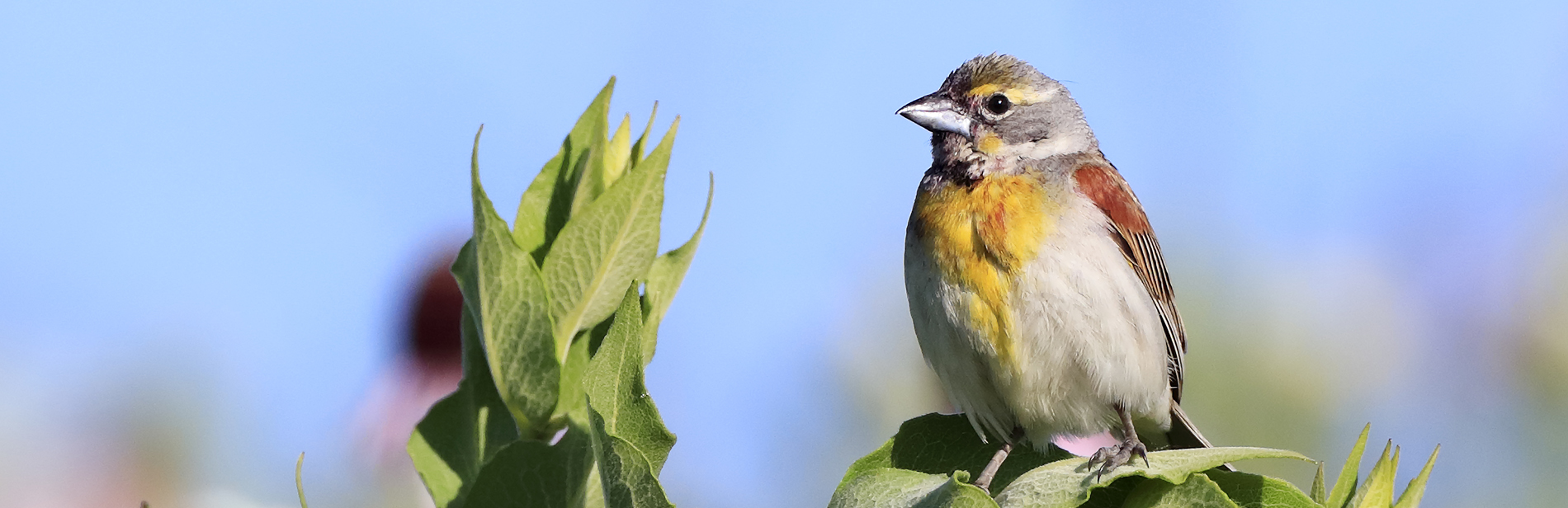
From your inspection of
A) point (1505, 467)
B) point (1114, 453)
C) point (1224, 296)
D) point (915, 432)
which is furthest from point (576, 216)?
point (1505, 467)

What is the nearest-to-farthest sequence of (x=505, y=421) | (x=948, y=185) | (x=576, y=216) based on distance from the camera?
(x=576, y=216), (x=505, y=421), (x=948, y=185)

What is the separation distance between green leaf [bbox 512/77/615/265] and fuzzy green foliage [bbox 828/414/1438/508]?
0.66 m

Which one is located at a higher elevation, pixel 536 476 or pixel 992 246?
pixel 992 246

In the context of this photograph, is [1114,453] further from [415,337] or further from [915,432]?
[415,337]

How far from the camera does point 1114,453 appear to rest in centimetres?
361

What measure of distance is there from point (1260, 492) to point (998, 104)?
2.84 m

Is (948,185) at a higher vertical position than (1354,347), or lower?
higher

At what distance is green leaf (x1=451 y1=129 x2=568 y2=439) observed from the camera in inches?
83.7

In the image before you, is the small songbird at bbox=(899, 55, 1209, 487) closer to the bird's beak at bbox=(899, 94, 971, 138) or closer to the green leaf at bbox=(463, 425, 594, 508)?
the bird's beak at bbox=(899, 94, 971, 138)

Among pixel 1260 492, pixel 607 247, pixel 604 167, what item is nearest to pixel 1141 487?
pixel 1260 492

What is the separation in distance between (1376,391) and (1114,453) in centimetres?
336

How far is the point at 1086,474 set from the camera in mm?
2164

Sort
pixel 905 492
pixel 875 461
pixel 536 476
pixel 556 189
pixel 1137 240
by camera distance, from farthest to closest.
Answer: pixel 1137 240, pixel 875 461, pixel 556 189, pixel 536 476, pixel 905 492

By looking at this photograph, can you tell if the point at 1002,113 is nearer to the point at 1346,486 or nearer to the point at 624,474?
the point at 1346,486
